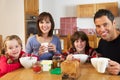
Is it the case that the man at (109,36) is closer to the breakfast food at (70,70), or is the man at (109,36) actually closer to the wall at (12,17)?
the breakfast food at (70,70)

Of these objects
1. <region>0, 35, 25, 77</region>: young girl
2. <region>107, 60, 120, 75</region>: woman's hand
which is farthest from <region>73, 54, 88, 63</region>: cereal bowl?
<region>0, 35, 25, 77</region>: young girl

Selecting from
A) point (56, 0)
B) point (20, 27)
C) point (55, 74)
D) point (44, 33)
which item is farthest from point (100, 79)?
point (56, 0)

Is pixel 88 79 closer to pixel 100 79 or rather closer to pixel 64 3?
pixel 100 79

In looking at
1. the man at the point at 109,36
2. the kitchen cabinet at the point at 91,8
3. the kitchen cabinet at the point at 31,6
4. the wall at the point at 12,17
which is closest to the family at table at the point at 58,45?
the man at the point at 109,36

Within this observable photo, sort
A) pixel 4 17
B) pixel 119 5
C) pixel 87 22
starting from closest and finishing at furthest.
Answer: pixel 4 17, pixel 119 5, pixel 87 22

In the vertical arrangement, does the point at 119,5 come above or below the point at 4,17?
above

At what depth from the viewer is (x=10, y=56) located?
1604mm

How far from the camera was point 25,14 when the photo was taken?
15.0ft

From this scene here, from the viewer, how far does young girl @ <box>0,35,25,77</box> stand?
152cm

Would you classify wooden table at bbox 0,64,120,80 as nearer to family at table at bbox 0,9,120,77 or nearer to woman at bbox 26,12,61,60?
family at table at bbox 0,9,120,77

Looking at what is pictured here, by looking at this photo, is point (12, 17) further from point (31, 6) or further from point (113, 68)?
point (113, 68)

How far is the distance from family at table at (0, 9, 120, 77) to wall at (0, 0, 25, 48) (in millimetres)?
2590

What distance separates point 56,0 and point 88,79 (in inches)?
202

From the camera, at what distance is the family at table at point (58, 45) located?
1.55m
